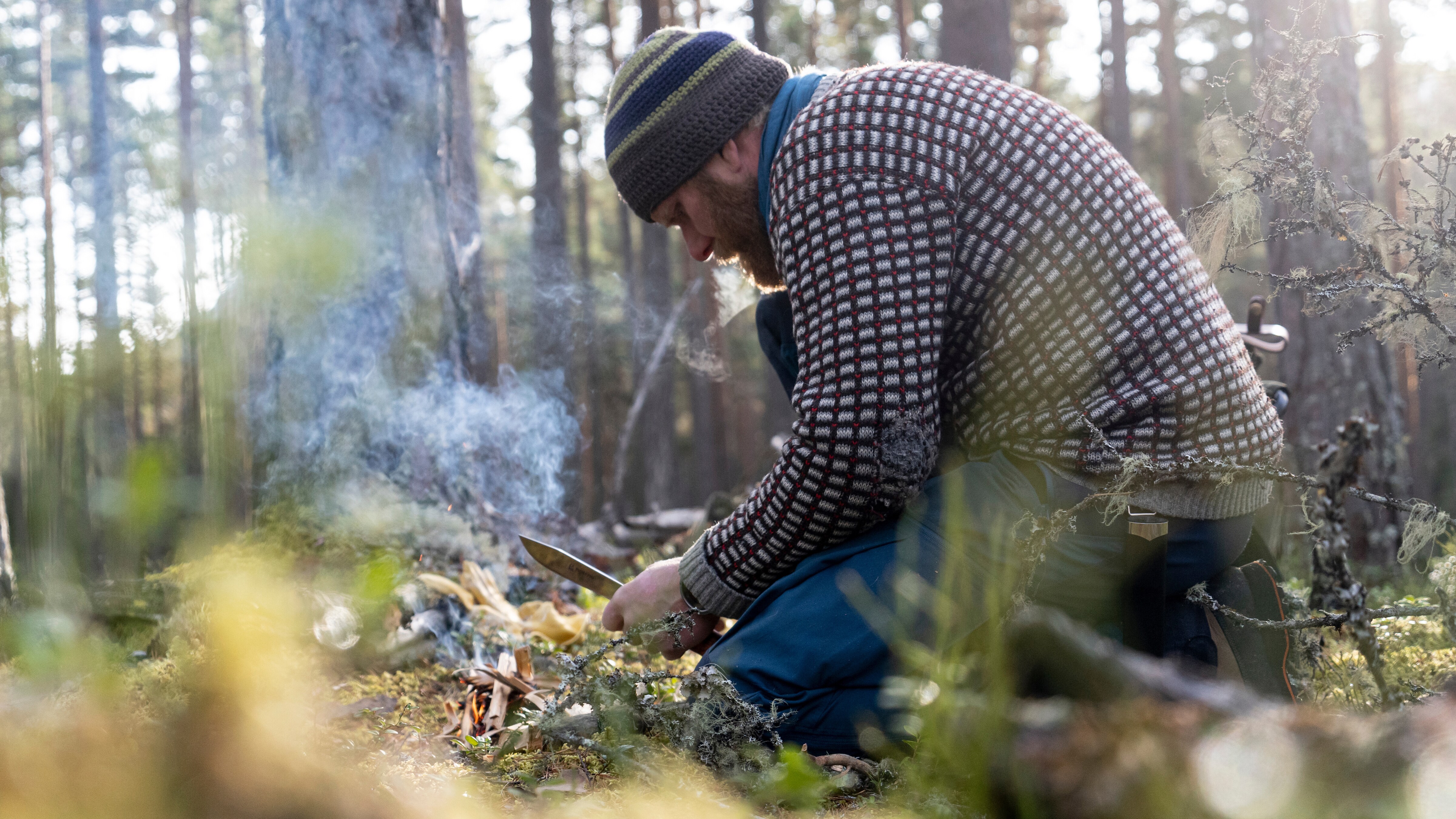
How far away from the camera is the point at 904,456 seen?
174cm

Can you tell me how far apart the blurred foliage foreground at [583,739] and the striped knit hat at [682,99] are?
124cm

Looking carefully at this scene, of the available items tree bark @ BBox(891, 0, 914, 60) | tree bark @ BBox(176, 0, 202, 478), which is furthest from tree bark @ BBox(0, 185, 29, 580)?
tree bark @ BBox(891, 0, 914, 60)

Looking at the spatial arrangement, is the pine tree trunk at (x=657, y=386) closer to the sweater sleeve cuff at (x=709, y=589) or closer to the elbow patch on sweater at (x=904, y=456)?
the sweater sleeve cuff at (x=709, y=589)

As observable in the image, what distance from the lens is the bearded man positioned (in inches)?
67.7

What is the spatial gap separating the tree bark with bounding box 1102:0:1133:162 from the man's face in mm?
13296

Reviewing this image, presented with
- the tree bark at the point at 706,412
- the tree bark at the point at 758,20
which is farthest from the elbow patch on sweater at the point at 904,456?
the tree bark at the point at 706,412

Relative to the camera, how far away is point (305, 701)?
147 cm

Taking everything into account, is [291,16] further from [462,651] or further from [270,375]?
[462,651]

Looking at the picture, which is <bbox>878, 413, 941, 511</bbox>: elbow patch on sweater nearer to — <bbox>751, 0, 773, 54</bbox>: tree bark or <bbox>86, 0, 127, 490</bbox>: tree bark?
<bbox>86, 0, 127, 490</bbox>: tree bark

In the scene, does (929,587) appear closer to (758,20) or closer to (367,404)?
(367,404)

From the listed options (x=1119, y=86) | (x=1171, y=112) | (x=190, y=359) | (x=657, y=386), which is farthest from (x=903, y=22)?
(x=190, y=359)

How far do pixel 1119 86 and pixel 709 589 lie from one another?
50.0 feet

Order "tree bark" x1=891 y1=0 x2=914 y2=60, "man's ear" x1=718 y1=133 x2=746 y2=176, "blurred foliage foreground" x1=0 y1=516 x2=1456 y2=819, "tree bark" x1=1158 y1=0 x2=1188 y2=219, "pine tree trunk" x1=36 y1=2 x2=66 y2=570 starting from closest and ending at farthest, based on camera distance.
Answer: "blurred foliage foreground" x1=0 y1=516 x2=1456 y2=819 → "pine tree trunk" x1=36 y1=2 x2=66 y2=570 → "man's ear" x1=718 y1=133 x2=746 y2=176 → "tree bark" x1=891 y1=0 x2=914 y2=60 → "tree bark" x1=1158 y1=0 x2=1188 y2=219

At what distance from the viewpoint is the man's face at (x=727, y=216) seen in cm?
223
